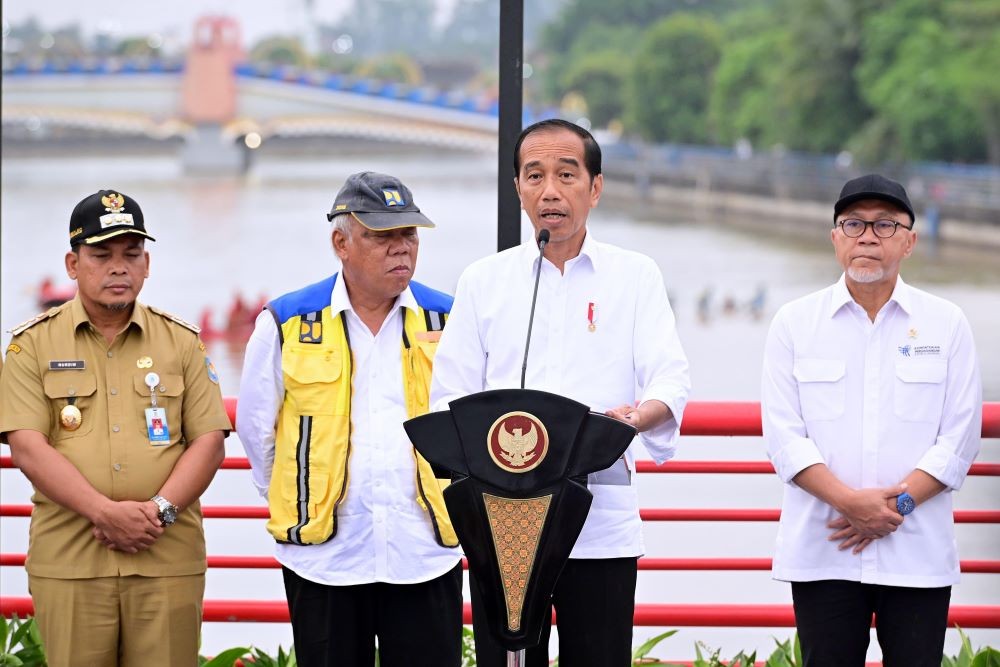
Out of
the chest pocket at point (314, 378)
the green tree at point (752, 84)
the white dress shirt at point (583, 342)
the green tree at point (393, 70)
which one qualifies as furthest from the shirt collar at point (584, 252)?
the green tree at point (393, 70)

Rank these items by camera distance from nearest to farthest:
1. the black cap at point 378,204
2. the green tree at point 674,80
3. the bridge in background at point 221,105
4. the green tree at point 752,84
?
the black cap at point 378,204
the green tree at point 752,84
the green tree at point 674,80
the bridge in background at point 221,105

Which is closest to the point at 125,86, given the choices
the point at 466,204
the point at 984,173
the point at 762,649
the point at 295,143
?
the point at 295,143

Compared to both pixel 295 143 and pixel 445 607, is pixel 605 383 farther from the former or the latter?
pixel 295 143

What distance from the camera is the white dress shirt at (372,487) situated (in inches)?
A: 86.4

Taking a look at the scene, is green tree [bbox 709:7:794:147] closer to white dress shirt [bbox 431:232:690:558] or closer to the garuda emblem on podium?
white dress shirt [bbox 431:232:690:558]

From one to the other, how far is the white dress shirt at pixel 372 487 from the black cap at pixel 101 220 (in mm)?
301

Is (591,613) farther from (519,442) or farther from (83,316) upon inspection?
(83,316)

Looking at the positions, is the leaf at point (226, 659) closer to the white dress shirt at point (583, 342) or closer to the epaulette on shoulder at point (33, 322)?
the epaulette on shoulder at point (33, 322)


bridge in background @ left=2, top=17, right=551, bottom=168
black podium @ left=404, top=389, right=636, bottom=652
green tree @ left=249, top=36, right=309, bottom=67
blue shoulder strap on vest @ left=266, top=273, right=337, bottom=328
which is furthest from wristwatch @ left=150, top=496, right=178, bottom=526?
green tree @ left=249, top=36, right=309, bottom=67

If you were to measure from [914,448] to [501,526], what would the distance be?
2.77 feet

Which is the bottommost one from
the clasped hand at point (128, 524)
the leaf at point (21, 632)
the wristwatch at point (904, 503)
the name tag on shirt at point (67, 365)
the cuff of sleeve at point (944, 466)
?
the leaf at point (21, 632)

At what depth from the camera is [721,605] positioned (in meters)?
2.91

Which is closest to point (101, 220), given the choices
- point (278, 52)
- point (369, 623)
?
point (369, 623)

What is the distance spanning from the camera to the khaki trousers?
2287 millimetres
